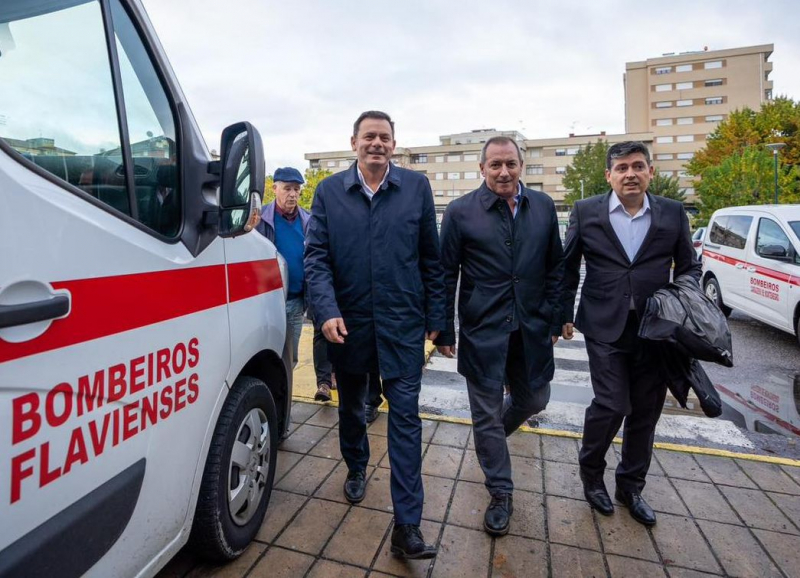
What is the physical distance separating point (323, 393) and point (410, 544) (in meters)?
2.15

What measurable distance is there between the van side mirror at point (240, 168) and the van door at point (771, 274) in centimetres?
694

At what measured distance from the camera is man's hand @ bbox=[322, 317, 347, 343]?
234cm

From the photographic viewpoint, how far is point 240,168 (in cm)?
186

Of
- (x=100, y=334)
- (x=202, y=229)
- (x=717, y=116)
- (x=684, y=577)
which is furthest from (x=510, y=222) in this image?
(x=717, y=116)

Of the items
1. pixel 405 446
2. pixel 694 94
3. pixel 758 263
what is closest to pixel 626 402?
pixel 405 446

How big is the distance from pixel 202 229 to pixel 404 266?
0.99 m

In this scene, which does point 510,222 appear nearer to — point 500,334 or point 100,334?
point 500,334

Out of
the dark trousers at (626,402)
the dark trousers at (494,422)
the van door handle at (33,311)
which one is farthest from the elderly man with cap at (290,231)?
the van door handle at (33,311)

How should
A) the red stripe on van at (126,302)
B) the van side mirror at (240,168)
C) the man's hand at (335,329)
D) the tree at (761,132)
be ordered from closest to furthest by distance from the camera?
the red stripe on van at (126,302)
the van side mirror at (240,168)
the man's hand at (335,329)
the tree at (761,132)

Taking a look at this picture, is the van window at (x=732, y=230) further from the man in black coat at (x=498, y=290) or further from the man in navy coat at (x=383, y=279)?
the man in navy coat at (x=383, y=279)

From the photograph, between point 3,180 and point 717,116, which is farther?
point 717,116

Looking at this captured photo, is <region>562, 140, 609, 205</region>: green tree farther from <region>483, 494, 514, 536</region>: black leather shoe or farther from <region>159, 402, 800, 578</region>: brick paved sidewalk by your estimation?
<region>483, 494, 514, 536</region>: black leather shoe

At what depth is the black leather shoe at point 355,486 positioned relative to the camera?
109 inches

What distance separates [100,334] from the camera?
1330 millimetres
